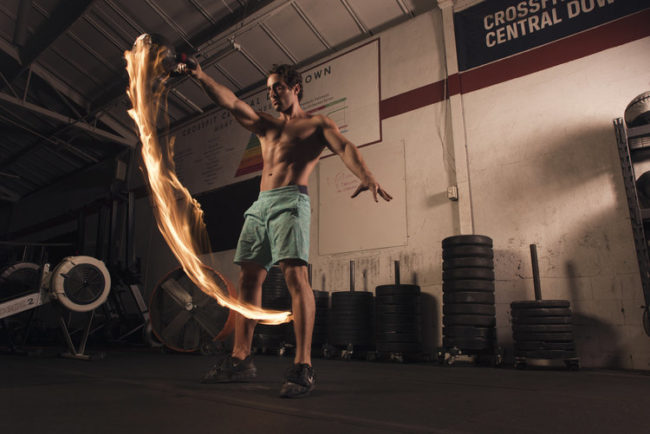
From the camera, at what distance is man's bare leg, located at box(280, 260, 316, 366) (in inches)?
84.8

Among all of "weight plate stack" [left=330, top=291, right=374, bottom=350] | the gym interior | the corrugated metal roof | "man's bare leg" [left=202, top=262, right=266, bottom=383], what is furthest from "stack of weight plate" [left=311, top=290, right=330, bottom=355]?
the corrugated metal roof

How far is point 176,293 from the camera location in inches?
175

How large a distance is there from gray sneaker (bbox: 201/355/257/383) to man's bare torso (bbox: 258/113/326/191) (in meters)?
0.93

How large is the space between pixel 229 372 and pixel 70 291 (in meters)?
2.91

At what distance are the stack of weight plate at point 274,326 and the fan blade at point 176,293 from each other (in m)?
1.10

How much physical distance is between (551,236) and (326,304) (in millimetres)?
2500

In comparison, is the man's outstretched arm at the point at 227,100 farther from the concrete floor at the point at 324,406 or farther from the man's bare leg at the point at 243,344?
the concrete floor at the point at 324,406

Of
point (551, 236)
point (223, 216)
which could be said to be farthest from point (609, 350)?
point (223, 216)

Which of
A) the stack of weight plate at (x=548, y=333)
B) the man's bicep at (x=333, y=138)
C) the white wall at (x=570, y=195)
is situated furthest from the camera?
the white wall at (x=570, y=195)

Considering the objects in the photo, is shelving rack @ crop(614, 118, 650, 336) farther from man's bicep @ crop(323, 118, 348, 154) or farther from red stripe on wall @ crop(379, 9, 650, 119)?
man's bicep @ crop(323, 118, 348, 154)

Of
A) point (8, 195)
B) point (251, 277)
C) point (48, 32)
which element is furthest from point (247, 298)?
point (8, 195)

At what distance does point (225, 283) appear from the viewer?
13.1ft

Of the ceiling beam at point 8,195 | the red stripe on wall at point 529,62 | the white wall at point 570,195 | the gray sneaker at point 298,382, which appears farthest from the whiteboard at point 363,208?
the ceiling beam at point 8,195

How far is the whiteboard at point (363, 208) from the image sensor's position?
5.24 meters
